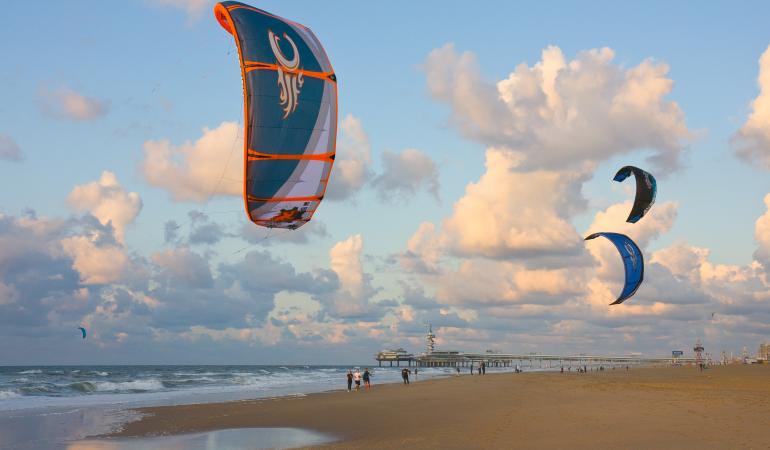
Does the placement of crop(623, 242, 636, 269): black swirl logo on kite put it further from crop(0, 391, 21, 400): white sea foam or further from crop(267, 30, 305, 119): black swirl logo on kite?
crop(0, 391, 21, 400): white sea foam

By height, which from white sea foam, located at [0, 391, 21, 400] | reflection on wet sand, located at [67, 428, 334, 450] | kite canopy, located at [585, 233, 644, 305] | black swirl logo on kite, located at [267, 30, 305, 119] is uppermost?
black swirl logo on kite, located at [267, 30, 305, 119]

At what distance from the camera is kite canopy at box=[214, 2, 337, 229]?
1331cm

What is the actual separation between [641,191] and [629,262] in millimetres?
3420

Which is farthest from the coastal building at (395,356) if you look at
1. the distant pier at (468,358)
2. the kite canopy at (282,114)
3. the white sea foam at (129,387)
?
the kite canopy at (282,114)

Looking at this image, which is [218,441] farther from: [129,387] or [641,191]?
[129,387]

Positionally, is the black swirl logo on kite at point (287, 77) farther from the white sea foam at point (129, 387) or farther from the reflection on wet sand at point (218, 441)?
the white sea foam at point (129, 387)

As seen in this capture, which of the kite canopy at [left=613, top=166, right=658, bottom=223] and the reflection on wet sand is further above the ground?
the kite canopy at [left=613, top=166, right=658, bottom=223]

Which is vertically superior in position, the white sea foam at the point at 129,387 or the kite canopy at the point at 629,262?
the kite canopy at the point at 629,262

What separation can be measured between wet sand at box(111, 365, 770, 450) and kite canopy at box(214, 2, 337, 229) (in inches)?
203

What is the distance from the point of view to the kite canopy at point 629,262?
83.2ft

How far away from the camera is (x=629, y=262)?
2619cm

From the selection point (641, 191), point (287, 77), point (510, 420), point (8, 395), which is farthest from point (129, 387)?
point (287, 77)

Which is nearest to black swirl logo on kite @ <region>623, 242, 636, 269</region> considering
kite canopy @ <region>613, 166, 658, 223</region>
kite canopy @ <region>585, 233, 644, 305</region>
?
kite canopy @ <region>585, 233, 644, 305</region>

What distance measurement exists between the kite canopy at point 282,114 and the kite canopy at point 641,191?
13095mm
